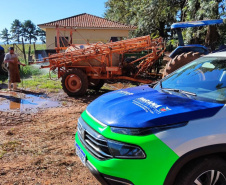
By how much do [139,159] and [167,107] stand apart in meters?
0.62

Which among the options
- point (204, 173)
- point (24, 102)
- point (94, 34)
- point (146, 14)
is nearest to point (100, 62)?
point (24, 102)

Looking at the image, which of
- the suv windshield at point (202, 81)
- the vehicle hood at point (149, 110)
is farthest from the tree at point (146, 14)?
the vehicle hood at point (149, 110)

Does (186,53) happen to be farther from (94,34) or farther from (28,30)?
(28,30)

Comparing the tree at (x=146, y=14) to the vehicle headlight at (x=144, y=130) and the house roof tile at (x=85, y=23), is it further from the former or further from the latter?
the vehicle headlight at (x=144, y=130)

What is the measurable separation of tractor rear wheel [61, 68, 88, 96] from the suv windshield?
16.9 feet

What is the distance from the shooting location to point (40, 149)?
167 inches

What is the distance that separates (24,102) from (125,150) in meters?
6.26

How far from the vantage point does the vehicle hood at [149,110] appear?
7.42ft

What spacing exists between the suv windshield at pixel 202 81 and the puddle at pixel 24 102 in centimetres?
460

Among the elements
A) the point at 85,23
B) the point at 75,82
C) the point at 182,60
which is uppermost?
the point at 85,23

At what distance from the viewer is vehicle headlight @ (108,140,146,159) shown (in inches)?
85.7

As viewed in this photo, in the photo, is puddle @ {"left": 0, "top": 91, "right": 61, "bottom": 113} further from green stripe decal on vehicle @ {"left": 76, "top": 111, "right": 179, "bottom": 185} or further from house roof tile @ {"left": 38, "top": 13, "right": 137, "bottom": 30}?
house roof tile @ {"left": 38, "top": 13, "right": 137, "bottom": 30}

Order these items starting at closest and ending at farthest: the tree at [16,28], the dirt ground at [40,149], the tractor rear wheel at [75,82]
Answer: the dirt ground at [40,149], the tractor rear wheel at [75,82], the tree at [16,28]

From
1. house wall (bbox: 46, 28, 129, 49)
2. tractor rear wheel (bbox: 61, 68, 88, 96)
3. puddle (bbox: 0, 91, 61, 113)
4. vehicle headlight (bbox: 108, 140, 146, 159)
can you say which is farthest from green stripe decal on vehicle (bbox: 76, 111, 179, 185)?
house wall (bbox: 46, 28, 129, 49)
